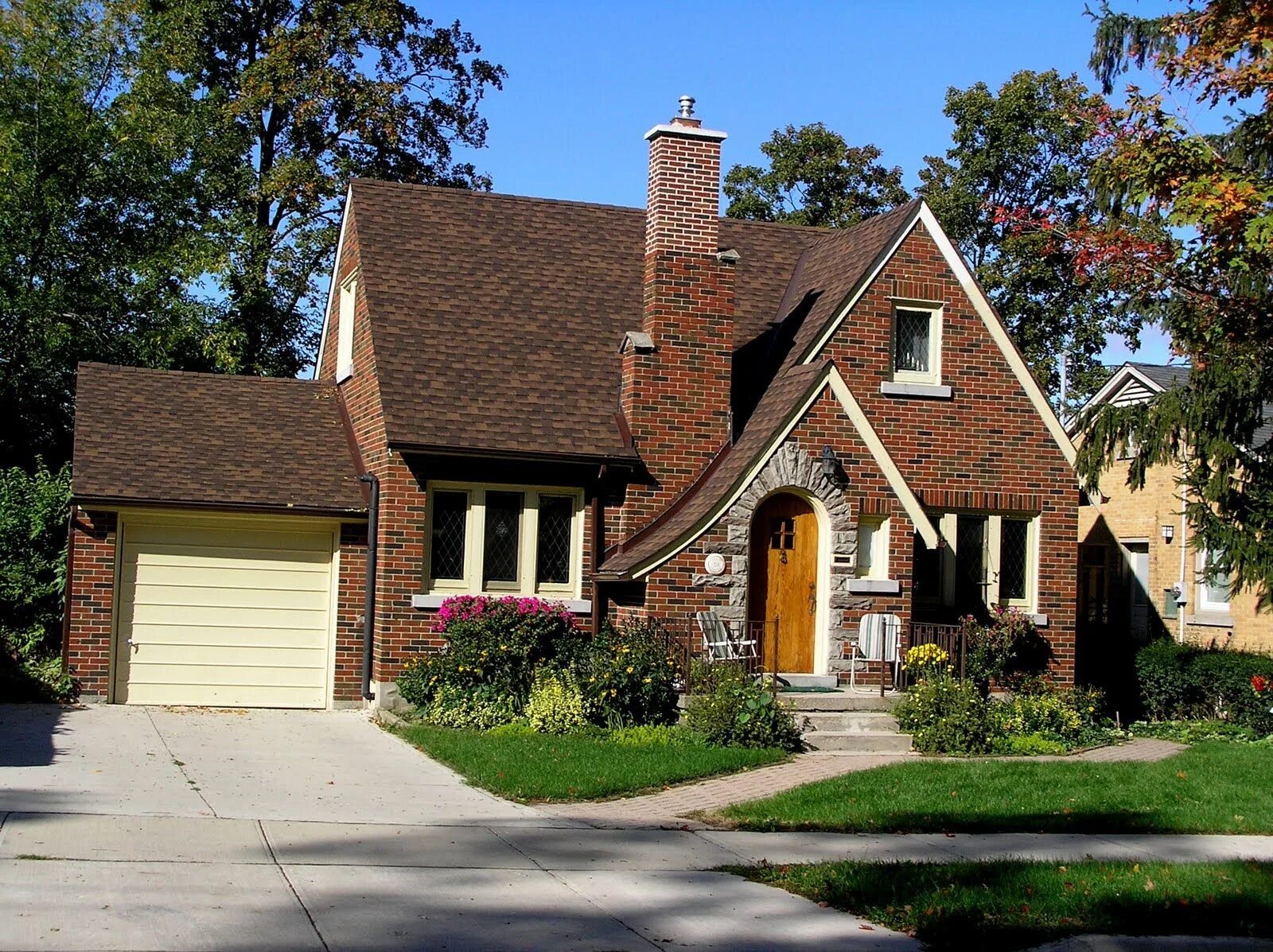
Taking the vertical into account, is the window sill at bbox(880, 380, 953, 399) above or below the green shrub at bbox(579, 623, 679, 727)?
above

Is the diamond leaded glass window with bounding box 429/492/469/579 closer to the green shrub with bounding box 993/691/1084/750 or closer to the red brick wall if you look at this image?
the red brick wall

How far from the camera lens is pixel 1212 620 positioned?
2561cm

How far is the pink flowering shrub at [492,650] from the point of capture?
54.3 feet

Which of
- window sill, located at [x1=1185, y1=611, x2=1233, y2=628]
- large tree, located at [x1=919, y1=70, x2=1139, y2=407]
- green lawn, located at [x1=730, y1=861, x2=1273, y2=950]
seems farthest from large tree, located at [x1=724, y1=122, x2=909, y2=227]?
green lawn, located at [x1=730, y1=861, x2=1273, y2=950]

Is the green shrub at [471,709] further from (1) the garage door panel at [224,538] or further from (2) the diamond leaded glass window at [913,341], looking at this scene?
(2) the diamond leaded glass window at [913,341]

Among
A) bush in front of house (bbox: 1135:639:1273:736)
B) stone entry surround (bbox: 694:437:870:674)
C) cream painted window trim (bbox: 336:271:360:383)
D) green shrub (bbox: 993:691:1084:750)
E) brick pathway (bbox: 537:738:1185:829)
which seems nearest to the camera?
brick pathway (bbox: 537:738:1185:829)

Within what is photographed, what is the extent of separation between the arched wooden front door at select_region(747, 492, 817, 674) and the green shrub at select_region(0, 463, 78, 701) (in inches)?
325

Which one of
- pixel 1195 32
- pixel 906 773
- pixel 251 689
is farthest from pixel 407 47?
pixel 906 773

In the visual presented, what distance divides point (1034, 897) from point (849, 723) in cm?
746

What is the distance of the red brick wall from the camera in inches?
681

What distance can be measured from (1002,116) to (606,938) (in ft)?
97.1

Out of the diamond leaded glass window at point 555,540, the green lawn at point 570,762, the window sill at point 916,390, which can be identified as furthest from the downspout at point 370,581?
the window sill at point 916,390

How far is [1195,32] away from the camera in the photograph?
1529 cm

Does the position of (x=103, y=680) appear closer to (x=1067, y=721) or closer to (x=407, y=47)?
(x=1067, y=721)
